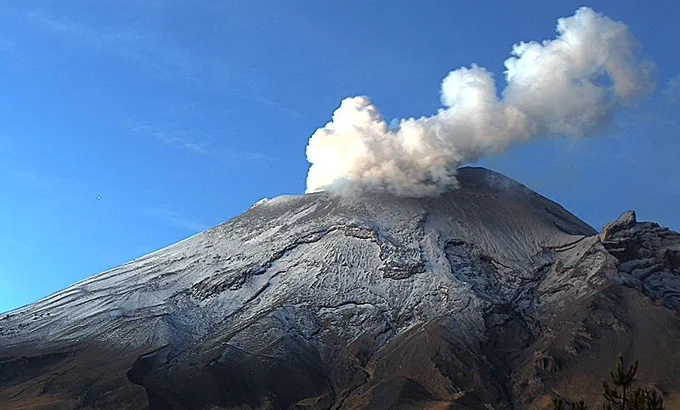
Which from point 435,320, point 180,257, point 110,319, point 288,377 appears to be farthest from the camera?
point 180,257

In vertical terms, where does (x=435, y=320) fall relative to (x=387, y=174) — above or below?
below

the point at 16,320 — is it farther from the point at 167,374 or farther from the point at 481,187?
the point at 481,187

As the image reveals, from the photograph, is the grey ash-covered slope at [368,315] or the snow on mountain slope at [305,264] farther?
the snow on mountain slope at [305,264]

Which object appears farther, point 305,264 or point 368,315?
point 305,264

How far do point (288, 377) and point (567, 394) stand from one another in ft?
128

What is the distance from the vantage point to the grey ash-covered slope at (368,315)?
131m

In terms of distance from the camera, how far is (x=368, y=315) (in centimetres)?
15200

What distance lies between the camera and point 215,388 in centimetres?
13200

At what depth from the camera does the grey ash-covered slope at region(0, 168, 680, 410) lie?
13100cm

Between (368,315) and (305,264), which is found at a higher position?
(305,264)

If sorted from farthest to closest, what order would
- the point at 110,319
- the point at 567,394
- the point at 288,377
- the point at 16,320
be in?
the point at 16,320 < the point at 110,319 < the point at 288,377 < the point at 567,394

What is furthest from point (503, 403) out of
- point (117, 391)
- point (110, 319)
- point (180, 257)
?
point (180, 257)

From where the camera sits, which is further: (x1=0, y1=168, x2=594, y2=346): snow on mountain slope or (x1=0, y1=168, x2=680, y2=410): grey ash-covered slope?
(x1=0, y1=168, x2=594, y2=346): snow on mountain slope

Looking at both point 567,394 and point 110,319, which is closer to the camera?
point 567,394
